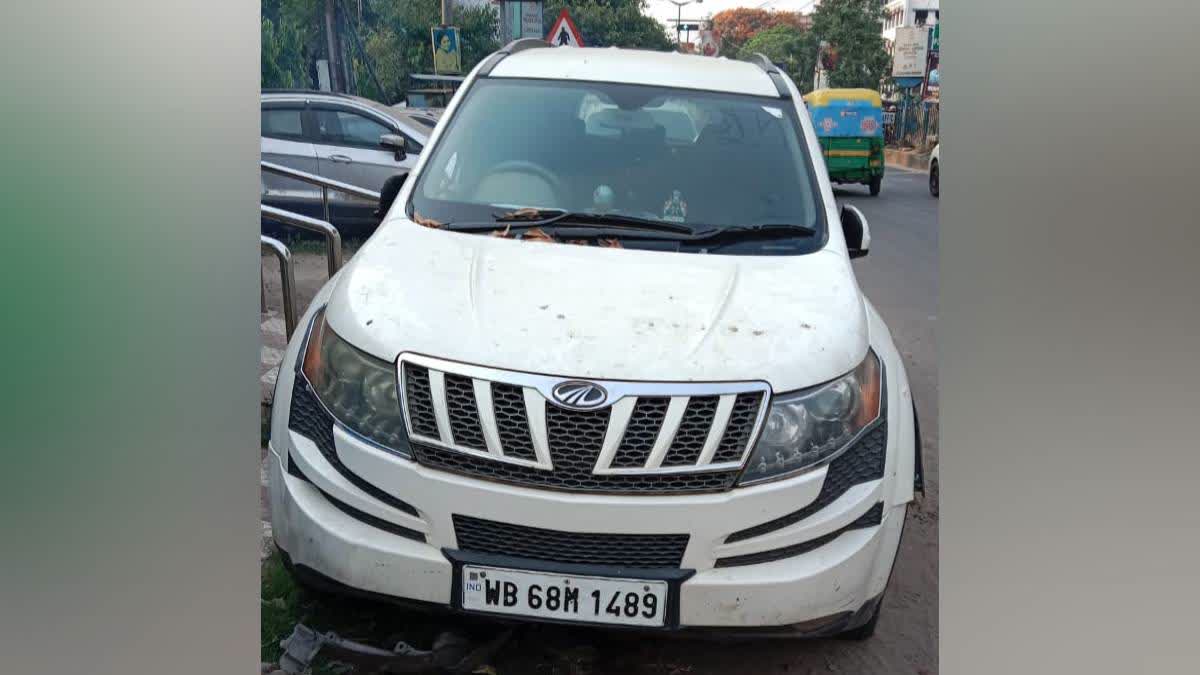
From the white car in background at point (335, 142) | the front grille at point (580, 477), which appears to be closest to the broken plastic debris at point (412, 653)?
the front grille at point (580, 477)

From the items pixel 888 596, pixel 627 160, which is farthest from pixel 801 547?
pixel 627 160

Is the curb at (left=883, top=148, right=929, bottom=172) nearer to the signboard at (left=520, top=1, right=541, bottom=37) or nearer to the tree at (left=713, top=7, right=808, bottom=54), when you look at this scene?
the tree at (left=713, top=7, right=808, bottom=54)

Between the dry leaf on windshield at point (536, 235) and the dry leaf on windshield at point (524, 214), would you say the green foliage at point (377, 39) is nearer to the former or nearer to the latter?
the dry leaf on windshield at point (524, 214)

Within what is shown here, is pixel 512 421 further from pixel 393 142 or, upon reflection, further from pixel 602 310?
pixel 393 142

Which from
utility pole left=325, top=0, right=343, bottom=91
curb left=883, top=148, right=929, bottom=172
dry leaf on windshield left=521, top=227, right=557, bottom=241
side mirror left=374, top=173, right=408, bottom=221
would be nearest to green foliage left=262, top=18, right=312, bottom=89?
utility pole left=325, top=0, right=343, bottom=91

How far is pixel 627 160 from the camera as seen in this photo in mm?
3715

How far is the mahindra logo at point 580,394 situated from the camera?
2.60 meters

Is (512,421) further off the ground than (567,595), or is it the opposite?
(512,421)

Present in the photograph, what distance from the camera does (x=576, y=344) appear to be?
8.91 feet

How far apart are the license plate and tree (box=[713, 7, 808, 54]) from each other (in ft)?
8.21

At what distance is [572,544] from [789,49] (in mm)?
2591
